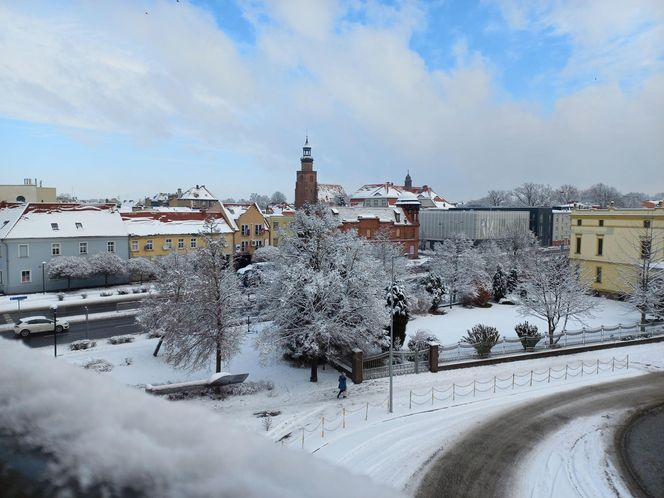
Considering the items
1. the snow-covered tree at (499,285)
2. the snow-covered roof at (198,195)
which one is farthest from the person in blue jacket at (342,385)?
the snow-covered roof at (198,195)

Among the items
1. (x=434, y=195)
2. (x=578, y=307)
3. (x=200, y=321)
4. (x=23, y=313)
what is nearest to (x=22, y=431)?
(x=200, y=321)

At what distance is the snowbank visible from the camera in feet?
4.14

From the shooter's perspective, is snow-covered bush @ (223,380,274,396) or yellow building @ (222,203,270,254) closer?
snow-covered bush @ (223,380,274,396)

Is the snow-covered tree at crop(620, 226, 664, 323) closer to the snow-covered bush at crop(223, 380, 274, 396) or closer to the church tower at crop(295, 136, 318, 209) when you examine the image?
the snow-covered bush at crop(223, 380, 274, 396)

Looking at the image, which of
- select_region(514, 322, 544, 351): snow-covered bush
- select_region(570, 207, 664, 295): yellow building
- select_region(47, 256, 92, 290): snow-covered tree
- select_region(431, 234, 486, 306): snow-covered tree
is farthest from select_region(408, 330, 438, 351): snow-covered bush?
select_region(47, 256, 92, 290): snow-covered tree

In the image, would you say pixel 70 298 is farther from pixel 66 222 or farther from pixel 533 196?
pixel 533 196

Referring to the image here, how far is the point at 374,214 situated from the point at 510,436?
50293 mm

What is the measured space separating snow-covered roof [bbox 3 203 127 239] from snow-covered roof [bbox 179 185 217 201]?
1162 inches

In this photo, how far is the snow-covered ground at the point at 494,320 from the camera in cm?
3119

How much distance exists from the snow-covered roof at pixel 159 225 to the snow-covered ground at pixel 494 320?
24.9 m

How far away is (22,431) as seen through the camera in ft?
4.72

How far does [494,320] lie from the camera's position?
3462cm

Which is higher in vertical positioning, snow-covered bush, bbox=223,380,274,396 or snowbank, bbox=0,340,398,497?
snowbank, bbox=0,340,398,497

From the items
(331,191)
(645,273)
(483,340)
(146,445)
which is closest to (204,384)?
(483,340)
